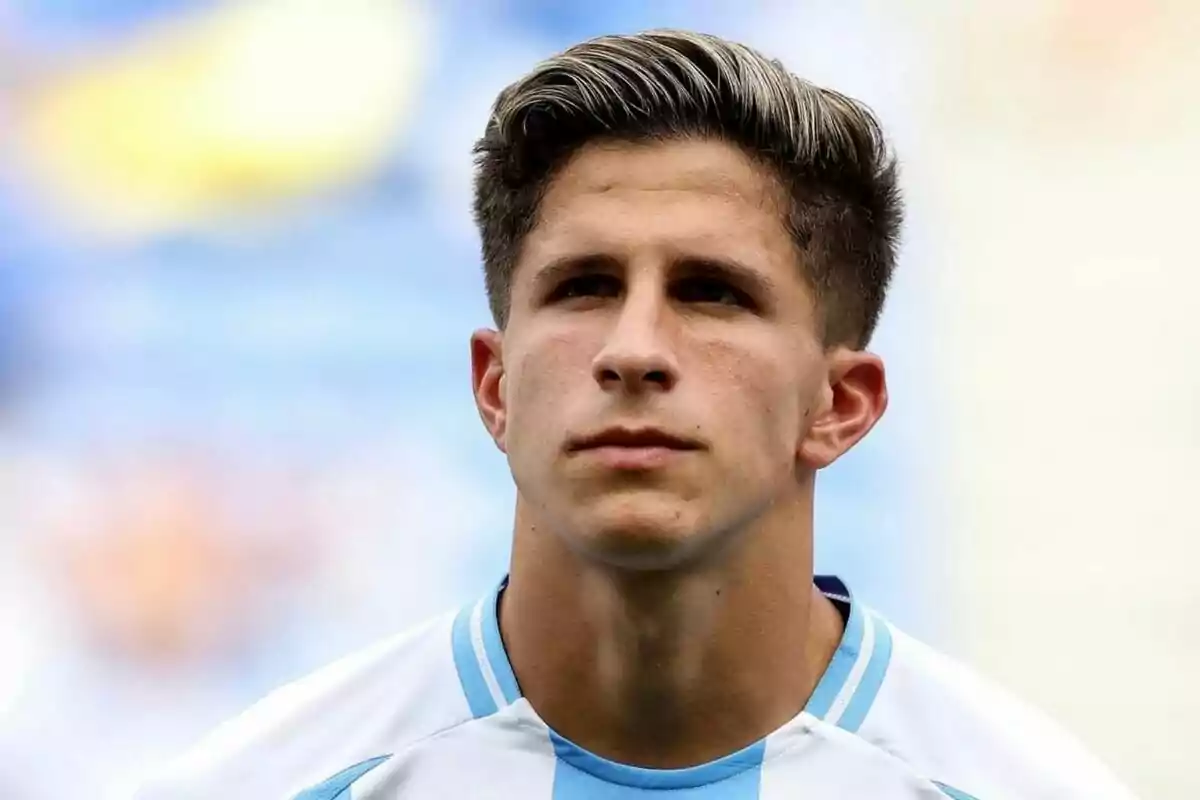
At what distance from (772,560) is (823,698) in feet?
0.75

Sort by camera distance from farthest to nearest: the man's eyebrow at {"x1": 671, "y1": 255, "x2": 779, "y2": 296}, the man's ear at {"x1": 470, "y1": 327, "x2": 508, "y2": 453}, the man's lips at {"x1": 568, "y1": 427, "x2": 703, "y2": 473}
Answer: the man's ear at {"x1": 470, "y1": 327, "x2": 508, "y2": 453}, the man's eyebrow at {"x1": 671, "y1": 255, "x2": 779, "y2": 296}, the man's lips at {"x1": 568, "y1": 427, "x2": 703, "y2": 473}

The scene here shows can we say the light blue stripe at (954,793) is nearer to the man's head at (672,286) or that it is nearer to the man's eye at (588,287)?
the man's head at (672,286)

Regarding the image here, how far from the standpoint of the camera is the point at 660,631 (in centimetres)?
205

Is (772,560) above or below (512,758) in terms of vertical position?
above

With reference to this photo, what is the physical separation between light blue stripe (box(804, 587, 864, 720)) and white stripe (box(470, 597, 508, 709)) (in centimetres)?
42

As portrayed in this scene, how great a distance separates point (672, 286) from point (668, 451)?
23 cm

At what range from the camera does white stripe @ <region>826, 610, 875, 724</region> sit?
85.1 inches

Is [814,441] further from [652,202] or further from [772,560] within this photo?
[652,202]

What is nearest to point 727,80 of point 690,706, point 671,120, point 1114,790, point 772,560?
point 671,120

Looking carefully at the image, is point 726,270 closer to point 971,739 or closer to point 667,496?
point 667,496

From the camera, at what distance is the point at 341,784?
2.13 m

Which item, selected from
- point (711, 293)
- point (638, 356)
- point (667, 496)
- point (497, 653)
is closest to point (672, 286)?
point (711, 293)

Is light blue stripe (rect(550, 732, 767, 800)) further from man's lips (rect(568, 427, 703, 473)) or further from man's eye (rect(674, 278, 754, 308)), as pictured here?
man's eye (rect(674, 278, 754, 308))

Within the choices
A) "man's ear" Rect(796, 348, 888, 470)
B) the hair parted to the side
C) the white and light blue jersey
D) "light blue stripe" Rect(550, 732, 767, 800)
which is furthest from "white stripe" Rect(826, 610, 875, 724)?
the hair parted to the side
